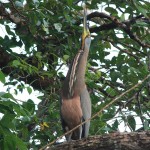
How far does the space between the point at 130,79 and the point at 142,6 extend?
34.0 inches

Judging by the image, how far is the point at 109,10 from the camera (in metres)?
4.27

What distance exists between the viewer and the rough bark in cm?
272

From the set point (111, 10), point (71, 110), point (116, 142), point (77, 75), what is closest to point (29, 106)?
point (71, 110)

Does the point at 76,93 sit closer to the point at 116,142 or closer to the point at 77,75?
the point at 77,75

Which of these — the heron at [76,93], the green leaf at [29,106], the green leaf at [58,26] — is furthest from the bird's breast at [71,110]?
the green leaf at [58,26]

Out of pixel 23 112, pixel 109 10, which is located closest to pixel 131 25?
pixel 109 10

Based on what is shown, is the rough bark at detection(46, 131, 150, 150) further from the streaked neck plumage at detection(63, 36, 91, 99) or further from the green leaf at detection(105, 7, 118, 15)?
the green leaf at detection(105, 7, 118, 15)

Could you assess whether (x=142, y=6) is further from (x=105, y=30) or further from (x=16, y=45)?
(x=16, y=45)

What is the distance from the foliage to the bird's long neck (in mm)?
302

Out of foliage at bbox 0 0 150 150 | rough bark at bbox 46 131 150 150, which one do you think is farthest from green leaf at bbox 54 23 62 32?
rough bark at bbox 46 131 150 150

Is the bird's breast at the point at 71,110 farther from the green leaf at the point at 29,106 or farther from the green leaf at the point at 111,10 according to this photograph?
the green leaf at the point at 111,10

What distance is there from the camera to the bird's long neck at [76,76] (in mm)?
3785

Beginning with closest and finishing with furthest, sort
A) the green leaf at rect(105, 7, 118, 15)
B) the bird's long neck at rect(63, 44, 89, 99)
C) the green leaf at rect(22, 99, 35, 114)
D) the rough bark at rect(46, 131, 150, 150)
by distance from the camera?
the rough bark at rect(46, 131, 150, 150) → the bird's long neck at rect(63, 44, 89, 99) → the green leaf at rect(22, 99, 35, 114) → the green leaf at rect(105, 7, 118, 15)

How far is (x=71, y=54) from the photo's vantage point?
15.0 feet
